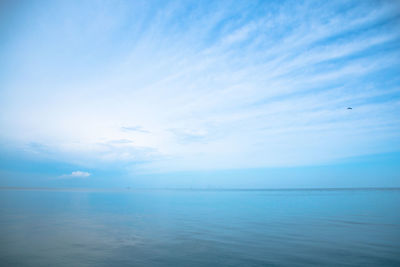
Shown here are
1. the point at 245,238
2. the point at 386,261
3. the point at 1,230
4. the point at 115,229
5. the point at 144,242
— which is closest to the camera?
the point at 386,261

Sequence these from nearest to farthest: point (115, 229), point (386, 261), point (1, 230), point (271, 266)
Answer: point (271, 266), point (386, 261), point (1, 230), point (115, 229)

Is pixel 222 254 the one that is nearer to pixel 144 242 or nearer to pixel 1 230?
pixel 144 242

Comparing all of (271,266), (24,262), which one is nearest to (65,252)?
(24,262)

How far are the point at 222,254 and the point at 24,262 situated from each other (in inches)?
452

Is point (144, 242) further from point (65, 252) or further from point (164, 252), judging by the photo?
point (65, 252)

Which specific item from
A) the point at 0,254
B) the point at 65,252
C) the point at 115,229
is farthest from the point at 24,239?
the point at 115,229

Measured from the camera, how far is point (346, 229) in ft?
81.3

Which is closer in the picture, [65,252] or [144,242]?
[65,252]

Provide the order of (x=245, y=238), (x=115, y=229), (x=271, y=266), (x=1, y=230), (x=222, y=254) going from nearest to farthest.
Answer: (x=271, y=266) → (x=222, y=254) → (x=245, y=238) → (x=1, y=230) → (x=115, y=229)

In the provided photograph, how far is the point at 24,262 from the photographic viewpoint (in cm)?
1365

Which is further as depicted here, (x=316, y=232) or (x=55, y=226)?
(x=55, y=226)

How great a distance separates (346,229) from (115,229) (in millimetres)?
23432

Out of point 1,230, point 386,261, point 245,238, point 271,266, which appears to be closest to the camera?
point 271,266

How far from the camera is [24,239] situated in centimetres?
1909
